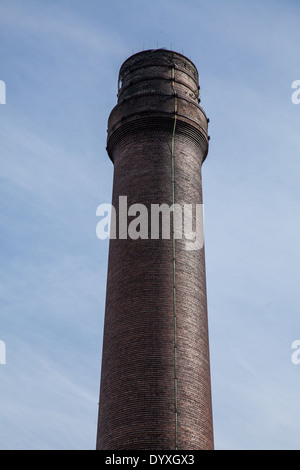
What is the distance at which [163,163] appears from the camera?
1997 cm

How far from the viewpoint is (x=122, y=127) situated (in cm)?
2098

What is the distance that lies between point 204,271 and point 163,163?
361 cm

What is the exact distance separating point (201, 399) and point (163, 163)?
734 cm

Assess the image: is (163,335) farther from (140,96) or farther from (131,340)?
(140,96)

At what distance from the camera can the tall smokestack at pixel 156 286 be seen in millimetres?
16125

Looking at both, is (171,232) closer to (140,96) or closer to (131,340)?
(131,340)

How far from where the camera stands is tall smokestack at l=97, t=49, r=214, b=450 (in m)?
16.1

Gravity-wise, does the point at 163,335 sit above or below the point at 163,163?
below

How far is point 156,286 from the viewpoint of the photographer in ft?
58.6
